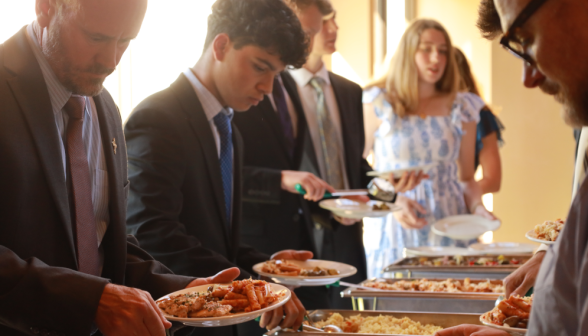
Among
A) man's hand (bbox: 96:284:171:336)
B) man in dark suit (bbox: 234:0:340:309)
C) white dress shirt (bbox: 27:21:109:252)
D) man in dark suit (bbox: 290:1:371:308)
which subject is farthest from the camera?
man in dark suit (bbox: 290:1:371:308)

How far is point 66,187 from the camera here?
116 centimetres

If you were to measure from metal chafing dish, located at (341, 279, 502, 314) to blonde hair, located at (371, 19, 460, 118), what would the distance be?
5.45 feet

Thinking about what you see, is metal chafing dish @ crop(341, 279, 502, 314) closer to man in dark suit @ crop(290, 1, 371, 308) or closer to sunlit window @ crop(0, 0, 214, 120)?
man in dark suit @ crop(290, 1, 371, 308)

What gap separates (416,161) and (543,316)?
2.86 meters

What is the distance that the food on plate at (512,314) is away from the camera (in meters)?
1.29

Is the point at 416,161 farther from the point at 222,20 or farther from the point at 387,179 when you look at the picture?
the point at 222,20

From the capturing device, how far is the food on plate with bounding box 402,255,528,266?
2.56 meters

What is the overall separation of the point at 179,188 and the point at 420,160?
83.0 inches

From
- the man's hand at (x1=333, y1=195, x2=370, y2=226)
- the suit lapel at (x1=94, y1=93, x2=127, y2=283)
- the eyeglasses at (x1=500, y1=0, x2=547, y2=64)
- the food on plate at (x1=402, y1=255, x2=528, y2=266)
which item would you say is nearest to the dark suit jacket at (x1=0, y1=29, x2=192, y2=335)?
the suit lapel at (x1=94, y1=93, x2=127, y2=283)

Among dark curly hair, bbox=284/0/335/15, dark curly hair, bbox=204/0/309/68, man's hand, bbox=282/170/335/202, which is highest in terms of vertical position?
dark curly hair, bbox=284/0/335/15

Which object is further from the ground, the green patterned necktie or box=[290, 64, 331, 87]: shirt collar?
box=[290, 64, 331, 87]: shirt collar

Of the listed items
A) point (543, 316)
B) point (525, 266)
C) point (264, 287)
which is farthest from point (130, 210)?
point (543, 316)

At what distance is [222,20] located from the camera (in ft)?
6.38

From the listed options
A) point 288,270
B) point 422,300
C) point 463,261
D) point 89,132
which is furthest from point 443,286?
point 89,132
